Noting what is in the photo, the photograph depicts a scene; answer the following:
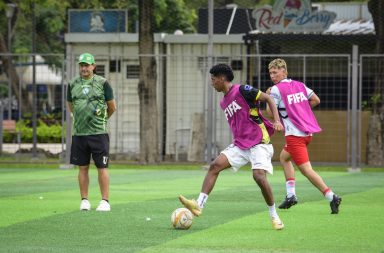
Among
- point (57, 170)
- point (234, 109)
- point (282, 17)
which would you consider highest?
point (282, 17)

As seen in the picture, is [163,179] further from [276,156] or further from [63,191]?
[276,156]

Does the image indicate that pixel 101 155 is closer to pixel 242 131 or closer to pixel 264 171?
pixel 242 131

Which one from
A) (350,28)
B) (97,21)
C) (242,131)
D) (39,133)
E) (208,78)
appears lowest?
(39,133)

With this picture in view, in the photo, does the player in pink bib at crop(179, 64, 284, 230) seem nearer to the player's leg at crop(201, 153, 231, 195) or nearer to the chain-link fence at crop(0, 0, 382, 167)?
the player's leg at crop(201, 153, 231, 195)

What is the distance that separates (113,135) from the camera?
29.7m

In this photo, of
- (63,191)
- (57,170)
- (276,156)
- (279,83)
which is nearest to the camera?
(279,83)

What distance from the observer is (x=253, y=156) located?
484 inches

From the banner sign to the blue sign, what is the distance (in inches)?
164

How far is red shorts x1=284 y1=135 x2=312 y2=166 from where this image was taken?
1440cm

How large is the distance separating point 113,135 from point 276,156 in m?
4.73

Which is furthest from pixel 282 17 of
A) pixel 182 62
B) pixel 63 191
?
pixel 63 191

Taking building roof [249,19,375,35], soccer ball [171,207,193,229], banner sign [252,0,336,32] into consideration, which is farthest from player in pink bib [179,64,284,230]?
building roof [249,19,375,35]

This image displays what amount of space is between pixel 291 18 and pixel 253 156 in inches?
671

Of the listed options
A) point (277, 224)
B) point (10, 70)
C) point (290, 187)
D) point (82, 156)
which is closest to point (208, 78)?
point (10, 70)
